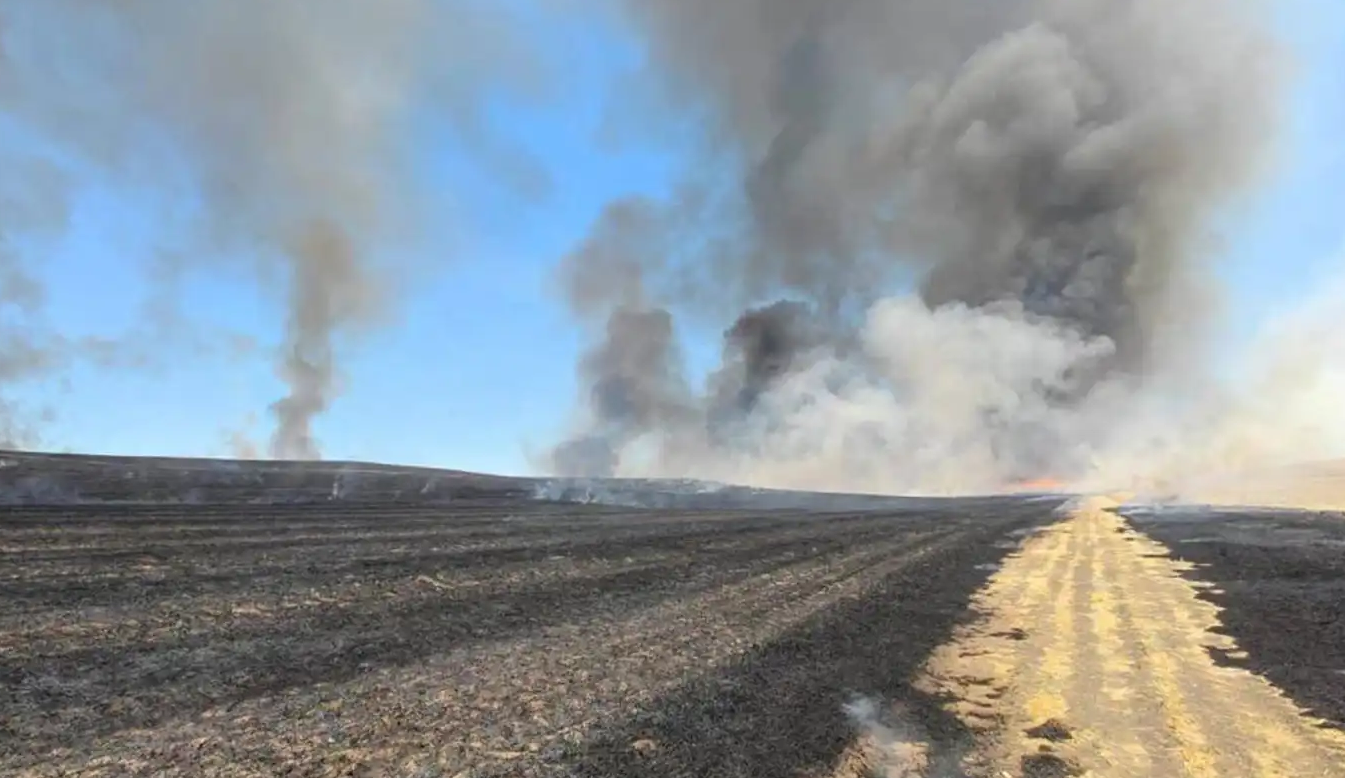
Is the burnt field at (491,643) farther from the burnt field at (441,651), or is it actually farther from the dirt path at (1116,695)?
the dirt path at (1116,695)

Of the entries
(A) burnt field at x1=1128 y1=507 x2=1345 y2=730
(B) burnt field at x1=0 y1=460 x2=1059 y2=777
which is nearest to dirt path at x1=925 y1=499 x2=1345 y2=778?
(A) burnt field at x1=1128 y1=507 x2=1345 y2=730

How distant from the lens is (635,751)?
23.8ft

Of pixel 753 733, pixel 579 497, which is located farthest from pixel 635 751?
pixel 579 497

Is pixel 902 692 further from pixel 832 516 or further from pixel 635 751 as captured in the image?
pixel 832 516

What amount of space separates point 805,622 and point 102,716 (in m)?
9.22

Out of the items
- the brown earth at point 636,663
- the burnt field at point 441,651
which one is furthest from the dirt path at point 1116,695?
the burnt field at point 441,651

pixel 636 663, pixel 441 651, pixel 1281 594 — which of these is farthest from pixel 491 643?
pixel 1281 594

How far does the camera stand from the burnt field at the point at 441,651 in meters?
7.06

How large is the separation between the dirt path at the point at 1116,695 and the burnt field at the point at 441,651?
78cm

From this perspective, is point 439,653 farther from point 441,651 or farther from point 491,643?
point 491,643

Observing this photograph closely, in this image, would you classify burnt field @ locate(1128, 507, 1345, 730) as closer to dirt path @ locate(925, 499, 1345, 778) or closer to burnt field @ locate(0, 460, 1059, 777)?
dirt path @ locate(925, 499, 1345, 778)

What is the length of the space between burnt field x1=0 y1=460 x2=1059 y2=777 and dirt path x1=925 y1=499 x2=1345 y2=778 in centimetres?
78

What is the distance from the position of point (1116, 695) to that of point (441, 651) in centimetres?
790

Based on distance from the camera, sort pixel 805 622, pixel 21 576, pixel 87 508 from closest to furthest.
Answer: pixel 805 622
pixel 21 576
pixel 87 508
